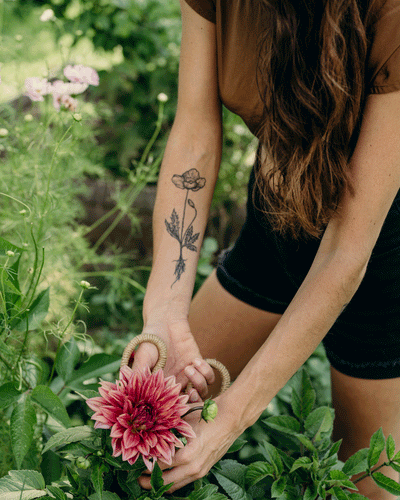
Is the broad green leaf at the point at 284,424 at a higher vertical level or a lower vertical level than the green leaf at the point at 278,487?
lower

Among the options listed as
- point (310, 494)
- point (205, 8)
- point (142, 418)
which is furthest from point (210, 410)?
point (205, 8)

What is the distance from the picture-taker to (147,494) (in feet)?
2.58

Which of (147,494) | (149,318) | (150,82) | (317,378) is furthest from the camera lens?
(150,82)

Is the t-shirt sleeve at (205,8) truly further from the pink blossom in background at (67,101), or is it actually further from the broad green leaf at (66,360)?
the broad green leaf at (66,360)

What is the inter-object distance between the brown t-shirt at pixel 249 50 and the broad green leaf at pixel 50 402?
730 millimetres

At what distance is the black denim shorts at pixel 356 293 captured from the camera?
1.09m

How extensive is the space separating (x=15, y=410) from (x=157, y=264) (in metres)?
0.44

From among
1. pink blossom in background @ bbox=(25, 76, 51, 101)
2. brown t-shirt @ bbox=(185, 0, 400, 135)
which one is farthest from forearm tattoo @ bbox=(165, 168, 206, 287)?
pink blossom in background @ bbox=(25, 76, 51, 101)

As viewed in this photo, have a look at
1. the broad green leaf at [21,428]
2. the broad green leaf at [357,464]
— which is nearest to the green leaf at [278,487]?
the broad green leaf at [357,464]

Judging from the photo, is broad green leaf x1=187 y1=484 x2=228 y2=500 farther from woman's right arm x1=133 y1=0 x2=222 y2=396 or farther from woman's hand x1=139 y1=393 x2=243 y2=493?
woman's right arm x1=133 y1=0 x2=222 y2=396

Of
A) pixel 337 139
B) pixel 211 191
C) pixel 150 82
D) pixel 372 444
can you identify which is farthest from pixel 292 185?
pixel 150 82

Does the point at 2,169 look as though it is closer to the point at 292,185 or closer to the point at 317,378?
the point at 292,185

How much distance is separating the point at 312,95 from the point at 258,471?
72 centimetres

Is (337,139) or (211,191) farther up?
(337,139)
